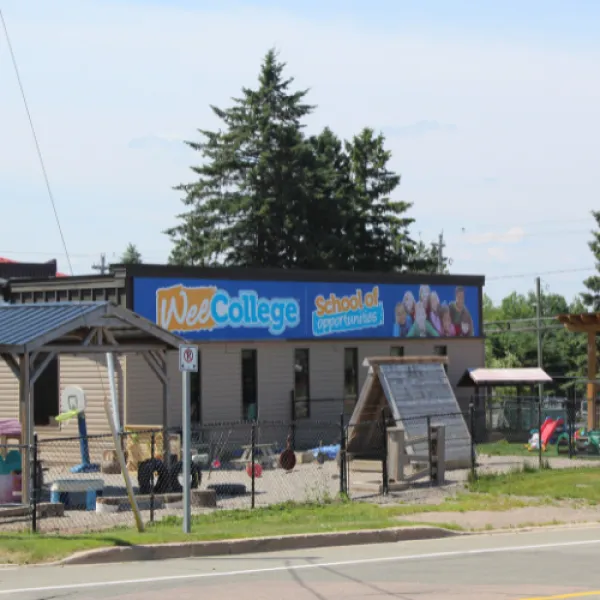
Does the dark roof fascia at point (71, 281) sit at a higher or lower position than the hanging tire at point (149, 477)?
higher

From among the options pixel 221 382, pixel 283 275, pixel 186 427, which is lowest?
pixel 186 427

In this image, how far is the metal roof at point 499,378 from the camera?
38.2 m

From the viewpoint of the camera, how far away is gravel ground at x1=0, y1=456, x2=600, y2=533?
1891cm

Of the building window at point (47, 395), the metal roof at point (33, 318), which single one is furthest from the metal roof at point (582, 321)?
the metal roof at point (33, 318)

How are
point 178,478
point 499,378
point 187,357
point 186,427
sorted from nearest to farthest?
point 186,427 → point 187,357 → point 178,478 → point 499,378

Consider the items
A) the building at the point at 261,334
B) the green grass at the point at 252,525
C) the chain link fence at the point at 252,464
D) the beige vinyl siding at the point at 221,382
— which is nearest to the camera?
the green grass at the point at 252,525

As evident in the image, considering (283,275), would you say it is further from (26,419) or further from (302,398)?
(26,419)

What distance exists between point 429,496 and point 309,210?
4660 cm

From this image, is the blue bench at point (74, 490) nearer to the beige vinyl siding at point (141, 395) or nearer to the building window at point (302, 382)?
the beige vinyl siding at point (141, 395)

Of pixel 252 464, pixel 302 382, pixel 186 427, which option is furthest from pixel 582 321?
pixel 186 427

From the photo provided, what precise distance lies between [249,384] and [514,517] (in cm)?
1440

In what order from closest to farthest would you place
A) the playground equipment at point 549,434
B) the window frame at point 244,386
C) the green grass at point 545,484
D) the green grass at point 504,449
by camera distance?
the green grass at point 545,484 → the green grass at point 504,449 → the playground equipment at point 549,434 → the window frame at point 244,386

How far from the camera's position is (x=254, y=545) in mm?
16125

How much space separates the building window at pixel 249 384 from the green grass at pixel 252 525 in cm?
1167
